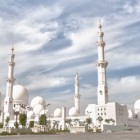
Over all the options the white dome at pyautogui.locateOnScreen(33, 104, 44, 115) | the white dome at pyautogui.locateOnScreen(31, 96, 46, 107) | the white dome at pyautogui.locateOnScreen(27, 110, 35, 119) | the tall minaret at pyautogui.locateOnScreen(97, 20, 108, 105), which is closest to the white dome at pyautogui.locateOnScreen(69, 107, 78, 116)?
the white dome at pyautogui.locateOnScreen(33, 104, 44, 115)

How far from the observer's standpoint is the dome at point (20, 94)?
10144 cm

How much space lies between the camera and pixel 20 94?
4001 inches

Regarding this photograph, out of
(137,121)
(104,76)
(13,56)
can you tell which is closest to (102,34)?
(104,76)

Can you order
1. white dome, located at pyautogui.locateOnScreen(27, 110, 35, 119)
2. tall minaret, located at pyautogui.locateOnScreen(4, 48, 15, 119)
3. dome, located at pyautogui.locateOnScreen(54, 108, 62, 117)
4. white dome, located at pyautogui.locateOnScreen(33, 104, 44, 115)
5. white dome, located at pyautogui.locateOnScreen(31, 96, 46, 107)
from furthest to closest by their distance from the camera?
white dome, located at pyautogui.locateOnScreen(31, 96, 46, 107), dome, located at pyautogui.locateOnScreen(54, 108, 62, 117), white dome, located at pyautogui.locateOnScreen(33, 104, 44, 115), white dome, located at pyautogui.locateOnScreen(27, 110, 35, 119), tall minaret, located at pyautogui.locateOnScreen(4, 48, 15, 119)

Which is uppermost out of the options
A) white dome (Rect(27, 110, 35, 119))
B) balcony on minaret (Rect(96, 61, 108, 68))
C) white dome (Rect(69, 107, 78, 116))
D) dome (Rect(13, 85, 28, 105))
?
balcony on minaret (Rect(96, 61, 108, 68))

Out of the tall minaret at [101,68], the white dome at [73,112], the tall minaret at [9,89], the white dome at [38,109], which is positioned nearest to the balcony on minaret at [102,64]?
the tall minaret at [101,68]

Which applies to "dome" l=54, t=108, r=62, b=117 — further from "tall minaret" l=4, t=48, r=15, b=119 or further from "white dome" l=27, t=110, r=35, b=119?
"tall minaret" l=4, t=48, r=15, b=119

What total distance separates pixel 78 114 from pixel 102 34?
1200 inches

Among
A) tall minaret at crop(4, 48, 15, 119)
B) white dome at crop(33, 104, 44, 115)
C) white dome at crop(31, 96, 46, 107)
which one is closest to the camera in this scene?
tall minaret at crop(4, 48, 15, 119)

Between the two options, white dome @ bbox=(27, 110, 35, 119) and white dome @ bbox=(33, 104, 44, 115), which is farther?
white dome @ bbox=(33, 104, 44, 115)

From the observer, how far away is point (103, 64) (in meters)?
87.0

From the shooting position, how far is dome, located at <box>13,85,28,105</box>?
333ft

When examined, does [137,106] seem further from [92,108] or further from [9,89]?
[9,89]

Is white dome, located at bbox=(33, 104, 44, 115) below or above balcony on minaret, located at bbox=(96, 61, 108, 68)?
below
